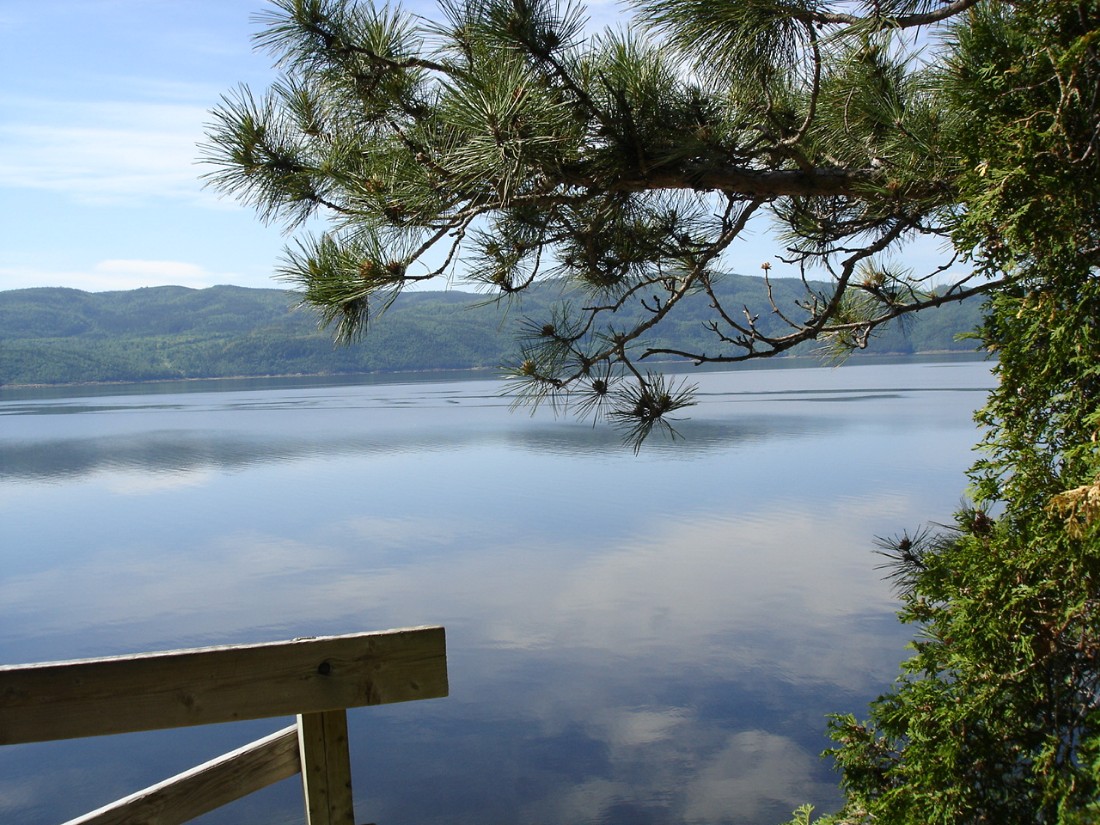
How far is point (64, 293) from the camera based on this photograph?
15300 centimetres

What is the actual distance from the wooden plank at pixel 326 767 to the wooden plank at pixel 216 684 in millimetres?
106

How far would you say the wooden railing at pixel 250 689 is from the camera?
1478mm

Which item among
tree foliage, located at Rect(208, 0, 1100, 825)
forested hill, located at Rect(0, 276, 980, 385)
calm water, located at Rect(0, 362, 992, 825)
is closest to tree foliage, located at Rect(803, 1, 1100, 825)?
tree foliage, located at Rect(208, 0, 1100, 825)

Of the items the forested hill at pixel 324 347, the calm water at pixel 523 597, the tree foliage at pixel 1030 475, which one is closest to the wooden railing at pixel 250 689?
the tree foliage at pixel 1030 475

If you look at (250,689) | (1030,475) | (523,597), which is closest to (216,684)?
(250,689)

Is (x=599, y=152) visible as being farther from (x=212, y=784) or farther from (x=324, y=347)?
(x=324, y=347)

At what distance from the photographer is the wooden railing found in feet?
4.85

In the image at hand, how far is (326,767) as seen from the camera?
167cm

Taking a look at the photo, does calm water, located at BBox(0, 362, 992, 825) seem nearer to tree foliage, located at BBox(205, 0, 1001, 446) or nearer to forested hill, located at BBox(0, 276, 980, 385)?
tree foliage, located at BBox(205, 0, 1001, 446)

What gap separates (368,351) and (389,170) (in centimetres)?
8603

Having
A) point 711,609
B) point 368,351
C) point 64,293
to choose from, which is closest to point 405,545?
point 711,609

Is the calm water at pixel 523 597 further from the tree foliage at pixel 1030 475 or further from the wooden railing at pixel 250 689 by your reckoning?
the wooden railing at pixel 250 689

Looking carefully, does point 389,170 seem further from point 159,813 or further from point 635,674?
point 635,674

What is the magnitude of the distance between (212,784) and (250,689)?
3.19 feet
